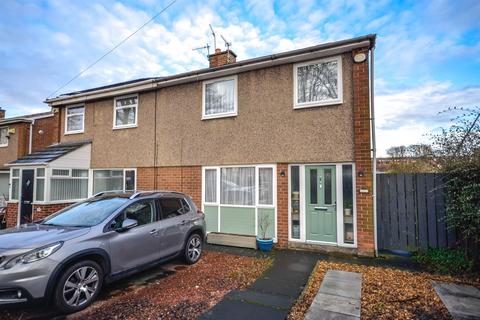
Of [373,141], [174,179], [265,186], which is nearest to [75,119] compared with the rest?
[174,179]

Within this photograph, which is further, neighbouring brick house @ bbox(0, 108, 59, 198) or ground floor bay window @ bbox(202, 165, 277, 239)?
neighbouring brick house @ bbox(0, 108, 59, 198)

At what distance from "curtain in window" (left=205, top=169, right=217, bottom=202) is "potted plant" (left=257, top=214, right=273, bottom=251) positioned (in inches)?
69.3

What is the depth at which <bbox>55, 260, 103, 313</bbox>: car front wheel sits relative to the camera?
11.7ft

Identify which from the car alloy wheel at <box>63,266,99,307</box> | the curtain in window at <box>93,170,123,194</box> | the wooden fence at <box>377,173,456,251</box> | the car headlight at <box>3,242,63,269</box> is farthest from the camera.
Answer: the curtain in window at <box>93,170,123,194</box>

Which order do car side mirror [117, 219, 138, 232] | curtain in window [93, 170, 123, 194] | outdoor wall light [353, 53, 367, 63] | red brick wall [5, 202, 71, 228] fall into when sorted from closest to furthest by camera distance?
car side mirror [117, 219, 138, 232], outdoor wall light [353, 53, 367, 63], red brick wall [5, 202, 71, 228], curtain in window [93, 170, 123, 194]

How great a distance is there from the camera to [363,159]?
6.55m

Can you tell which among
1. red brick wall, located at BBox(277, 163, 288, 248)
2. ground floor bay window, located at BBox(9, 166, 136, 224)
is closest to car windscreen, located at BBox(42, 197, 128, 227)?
red brick wall, located at BBox(277, 163, 288, 248)

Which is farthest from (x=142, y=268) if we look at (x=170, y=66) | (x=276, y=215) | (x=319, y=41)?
(x=170, y=66)

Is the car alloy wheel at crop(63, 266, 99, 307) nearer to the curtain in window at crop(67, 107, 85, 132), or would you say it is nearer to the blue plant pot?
the blue plant pot

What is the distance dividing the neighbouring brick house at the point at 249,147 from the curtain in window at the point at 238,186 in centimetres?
3

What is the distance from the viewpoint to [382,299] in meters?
4.15

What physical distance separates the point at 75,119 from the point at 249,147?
845 centimetres

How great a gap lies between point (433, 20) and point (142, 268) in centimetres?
879

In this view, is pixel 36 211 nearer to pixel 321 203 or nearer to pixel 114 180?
pixel 114 180
